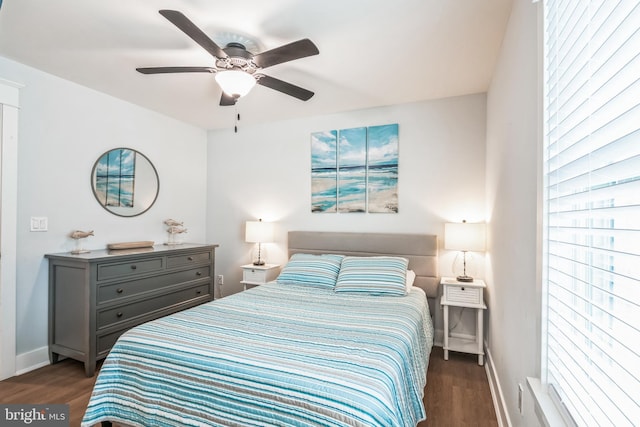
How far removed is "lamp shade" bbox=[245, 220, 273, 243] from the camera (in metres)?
3.81

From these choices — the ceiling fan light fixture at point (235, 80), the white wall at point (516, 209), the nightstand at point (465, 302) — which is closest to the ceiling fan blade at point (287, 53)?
the ceiling fan light fixture at point (235, 80)

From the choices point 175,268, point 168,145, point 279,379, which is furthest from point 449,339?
point 168,145

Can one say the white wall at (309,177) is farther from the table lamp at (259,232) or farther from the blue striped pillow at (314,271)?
the blue striped pillow at (314,271)

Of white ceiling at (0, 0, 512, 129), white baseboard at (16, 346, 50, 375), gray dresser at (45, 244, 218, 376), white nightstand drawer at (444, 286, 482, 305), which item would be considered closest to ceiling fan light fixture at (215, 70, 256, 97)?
white ceiling at (0, 0, 512, 129)

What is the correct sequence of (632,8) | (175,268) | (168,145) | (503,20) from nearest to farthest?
(632,8) → (503,20) → (175,268) → (168,145)

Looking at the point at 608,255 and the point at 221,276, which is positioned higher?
the point at 608,255

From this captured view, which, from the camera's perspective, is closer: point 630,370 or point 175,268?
point 630,370

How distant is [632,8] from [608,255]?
53 cm

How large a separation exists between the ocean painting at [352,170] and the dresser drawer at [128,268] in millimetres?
2043

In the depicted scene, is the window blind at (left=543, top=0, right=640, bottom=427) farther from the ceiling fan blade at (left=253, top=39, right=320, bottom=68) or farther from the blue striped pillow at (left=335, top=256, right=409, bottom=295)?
the blue striped pillow at (left=335, top=256, right=409, bottom=295)

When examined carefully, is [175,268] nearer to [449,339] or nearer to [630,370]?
[449,339]

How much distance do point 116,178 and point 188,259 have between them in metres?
1.14

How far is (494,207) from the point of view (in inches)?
99.0

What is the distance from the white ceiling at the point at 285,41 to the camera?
1.86 metres
